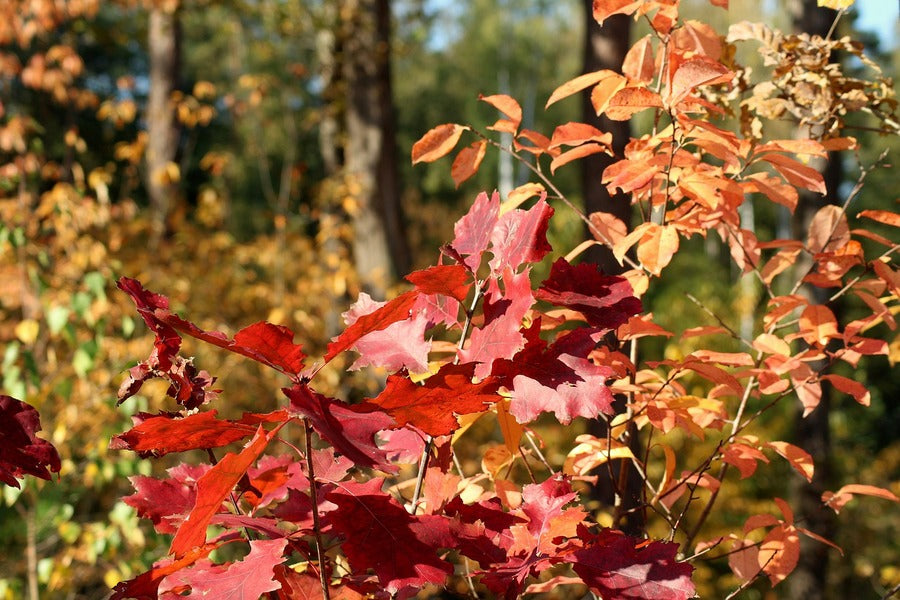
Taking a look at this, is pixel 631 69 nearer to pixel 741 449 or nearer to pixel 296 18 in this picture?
pixel 741 449

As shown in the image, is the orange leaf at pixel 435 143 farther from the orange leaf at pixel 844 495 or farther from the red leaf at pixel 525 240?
the orange leaf at pixel 844 495

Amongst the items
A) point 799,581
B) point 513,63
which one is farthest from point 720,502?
point 513,63

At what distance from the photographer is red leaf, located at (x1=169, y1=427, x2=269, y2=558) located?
60cm

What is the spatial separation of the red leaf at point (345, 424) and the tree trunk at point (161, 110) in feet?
→ 19.8

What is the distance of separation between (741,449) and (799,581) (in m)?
3.68

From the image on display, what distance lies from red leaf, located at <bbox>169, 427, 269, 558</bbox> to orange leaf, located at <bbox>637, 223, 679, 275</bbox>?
58cm

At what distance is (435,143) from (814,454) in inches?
147

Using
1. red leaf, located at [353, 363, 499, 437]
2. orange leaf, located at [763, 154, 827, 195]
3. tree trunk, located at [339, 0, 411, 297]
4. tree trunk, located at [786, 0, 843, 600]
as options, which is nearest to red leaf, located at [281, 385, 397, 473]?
red leaf, located at [353, 363, 499, 437]

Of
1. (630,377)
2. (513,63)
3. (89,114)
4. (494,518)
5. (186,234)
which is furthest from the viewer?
(513,63)

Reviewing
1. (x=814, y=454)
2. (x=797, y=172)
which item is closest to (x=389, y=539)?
(x=797, y=172)

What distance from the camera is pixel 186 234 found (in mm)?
6203

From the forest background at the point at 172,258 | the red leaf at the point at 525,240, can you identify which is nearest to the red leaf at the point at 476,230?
the red leaf at the point at 525,240

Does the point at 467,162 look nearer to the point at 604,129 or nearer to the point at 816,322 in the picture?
the point at 816,322

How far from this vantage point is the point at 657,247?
3.42 ft
